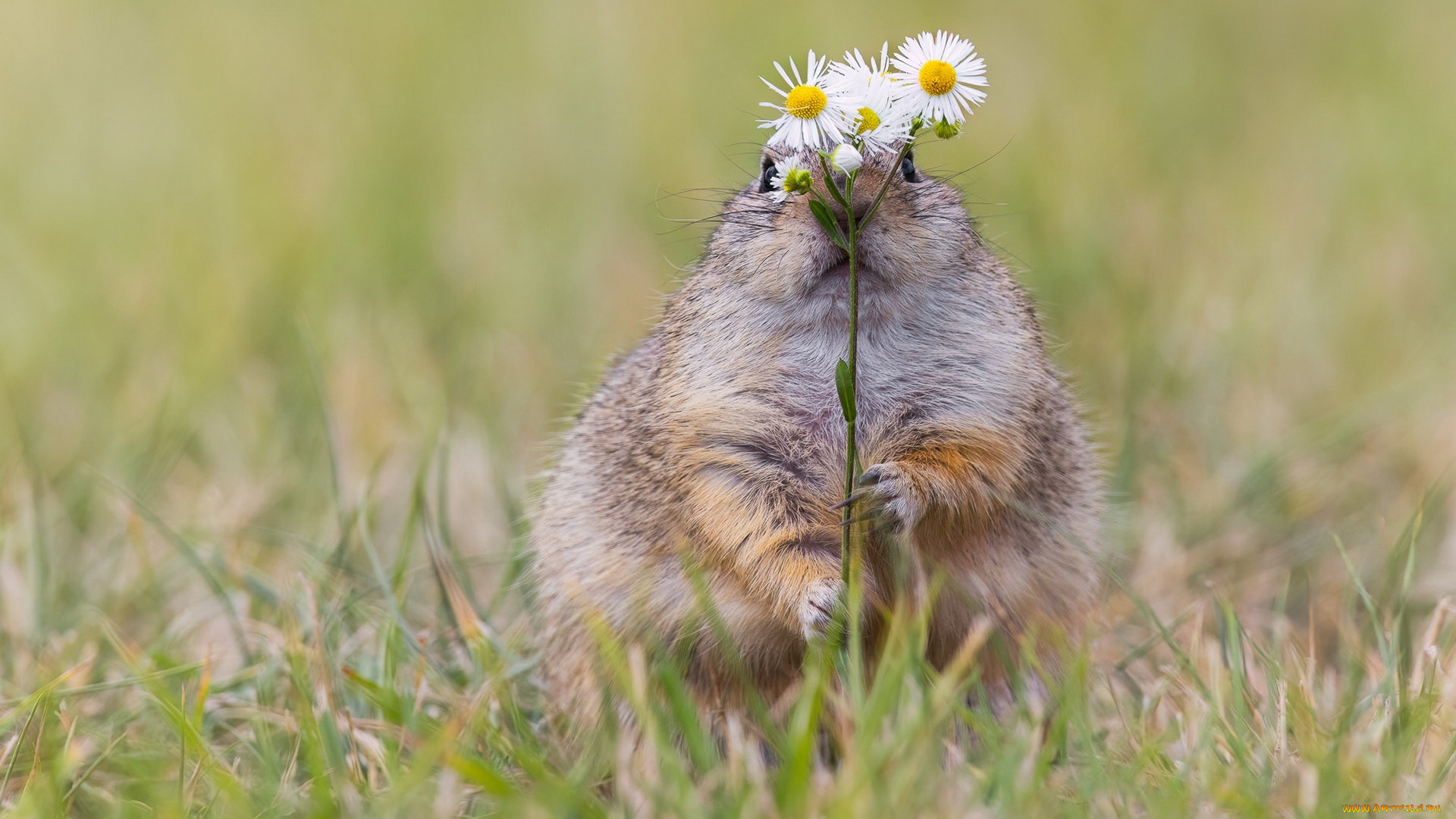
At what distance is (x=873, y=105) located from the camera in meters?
3.48

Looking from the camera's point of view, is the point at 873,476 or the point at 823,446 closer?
the point at 873,476

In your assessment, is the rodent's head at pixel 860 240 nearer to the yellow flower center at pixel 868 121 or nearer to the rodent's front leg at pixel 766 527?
the yellow flower center at pixel 868 121

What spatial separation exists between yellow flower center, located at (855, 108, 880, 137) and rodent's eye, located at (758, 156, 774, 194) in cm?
75

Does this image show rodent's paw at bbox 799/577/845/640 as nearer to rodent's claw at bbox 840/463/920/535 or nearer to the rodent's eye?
rodent's claw at bbox 840/463/920/535

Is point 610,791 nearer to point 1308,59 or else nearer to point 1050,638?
point 1050,638

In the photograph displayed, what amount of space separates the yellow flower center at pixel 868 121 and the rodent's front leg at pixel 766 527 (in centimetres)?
110

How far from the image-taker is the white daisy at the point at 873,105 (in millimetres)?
3475

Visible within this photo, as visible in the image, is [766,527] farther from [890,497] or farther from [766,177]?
[766,177]

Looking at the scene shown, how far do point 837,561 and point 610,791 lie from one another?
89 cm

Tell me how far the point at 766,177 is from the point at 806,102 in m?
0.83

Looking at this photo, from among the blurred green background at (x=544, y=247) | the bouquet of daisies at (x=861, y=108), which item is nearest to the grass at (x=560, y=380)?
the blurred green background at (x=544, y=247)

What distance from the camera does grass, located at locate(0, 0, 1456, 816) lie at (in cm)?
360

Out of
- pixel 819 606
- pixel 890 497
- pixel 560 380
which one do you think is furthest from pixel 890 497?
pixel 560 380

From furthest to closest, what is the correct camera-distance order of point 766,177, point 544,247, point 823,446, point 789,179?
point 544,247
point 766,177
point 823,446
point 789,179
